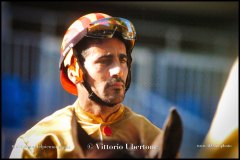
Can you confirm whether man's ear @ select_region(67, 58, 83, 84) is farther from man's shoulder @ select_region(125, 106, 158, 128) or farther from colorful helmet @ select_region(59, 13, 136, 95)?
man's shoulder @ select_region(125, 106, 158, 128)

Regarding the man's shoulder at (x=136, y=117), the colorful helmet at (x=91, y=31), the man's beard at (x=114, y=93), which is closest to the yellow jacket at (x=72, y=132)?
the man's shoulder at (x=136, y=117)

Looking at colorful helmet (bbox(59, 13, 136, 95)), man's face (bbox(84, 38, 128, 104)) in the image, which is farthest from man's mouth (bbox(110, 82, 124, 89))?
colorful helmet (bbox(59, 13, 136, 95))

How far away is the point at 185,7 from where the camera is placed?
16.0 ft

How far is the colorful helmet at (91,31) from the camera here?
425cm

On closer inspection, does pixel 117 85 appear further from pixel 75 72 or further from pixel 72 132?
pixel 72 132

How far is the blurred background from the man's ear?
0.74 feet

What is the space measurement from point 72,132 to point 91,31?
0.72m

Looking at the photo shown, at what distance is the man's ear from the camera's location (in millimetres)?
4304

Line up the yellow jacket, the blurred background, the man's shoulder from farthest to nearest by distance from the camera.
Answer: the blurred background, the man's shoulder, the yellow jacket

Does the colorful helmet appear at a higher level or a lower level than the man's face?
higher

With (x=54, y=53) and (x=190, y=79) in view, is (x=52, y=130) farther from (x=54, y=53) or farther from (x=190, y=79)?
(x=190, y=79)

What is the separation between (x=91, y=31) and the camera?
13.9ft

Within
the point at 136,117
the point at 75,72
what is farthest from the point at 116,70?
the point at 136,117

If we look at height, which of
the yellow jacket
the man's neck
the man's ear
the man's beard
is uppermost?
the man's ear
